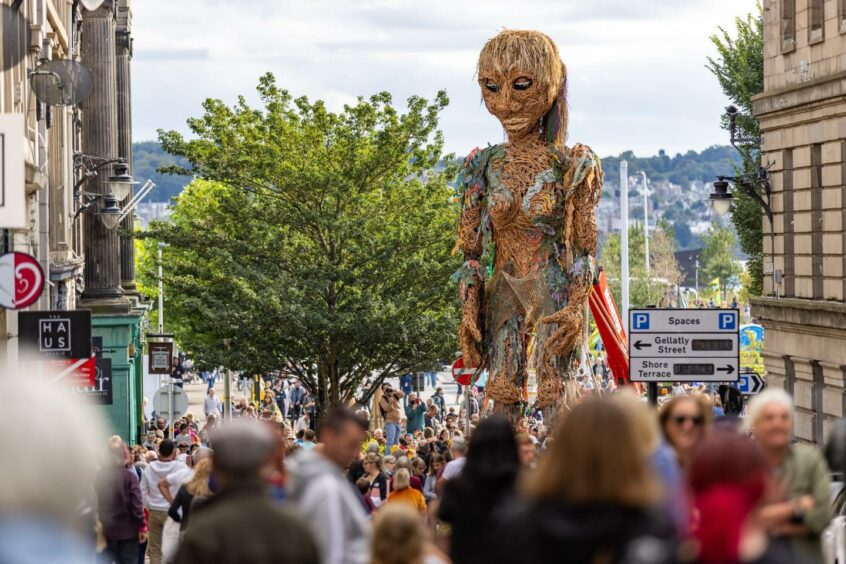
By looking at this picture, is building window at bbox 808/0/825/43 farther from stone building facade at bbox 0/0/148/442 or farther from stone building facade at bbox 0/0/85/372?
stone building facade at bbox 0/0/85/372

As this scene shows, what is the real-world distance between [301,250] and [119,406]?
700 cm

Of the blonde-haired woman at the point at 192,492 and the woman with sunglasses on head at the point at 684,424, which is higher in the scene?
the woman with sunglasses on head at the point at 684,424

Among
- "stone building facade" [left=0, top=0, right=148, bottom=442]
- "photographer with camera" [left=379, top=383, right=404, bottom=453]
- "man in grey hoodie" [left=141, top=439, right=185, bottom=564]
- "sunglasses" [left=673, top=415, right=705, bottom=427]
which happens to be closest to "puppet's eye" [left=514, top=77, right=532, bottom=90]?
"stone building facade" [left=0, top=0, right=148, bottom=442]

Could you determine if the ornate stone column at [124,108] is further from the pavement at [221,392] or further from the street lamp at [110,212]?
the street lamp at [110,212]

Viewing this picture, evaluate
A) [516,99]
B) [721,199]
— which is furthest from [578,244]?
[721,199]

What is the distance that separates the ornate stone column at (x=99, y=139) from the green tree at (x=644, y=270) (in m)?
67.5

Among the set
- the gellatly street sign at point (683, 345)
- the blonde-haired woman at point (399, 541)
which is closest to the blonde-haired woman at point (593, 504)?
the blonde-haired woman at point (399, 541)

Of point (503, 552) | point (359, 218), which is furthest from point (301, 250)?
point (503, 552)

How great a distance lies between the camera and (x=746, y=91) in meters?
47.5

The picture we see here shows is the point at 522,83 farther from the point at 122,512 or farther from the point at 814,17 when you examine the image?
the point at 814,17

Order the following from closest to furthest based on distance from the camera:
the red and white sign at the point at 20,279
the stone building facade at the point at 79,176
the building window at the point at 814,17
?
the red and white sign at the point at 20,279 → the stone building facade at the point at 79,176 → the building window at the point at 814,17

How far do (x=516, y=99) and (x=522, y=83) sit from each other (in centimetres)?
19

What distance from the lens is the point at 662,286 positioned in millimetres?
118125

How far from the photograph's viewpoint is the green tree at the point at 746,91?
4741 centimetres
